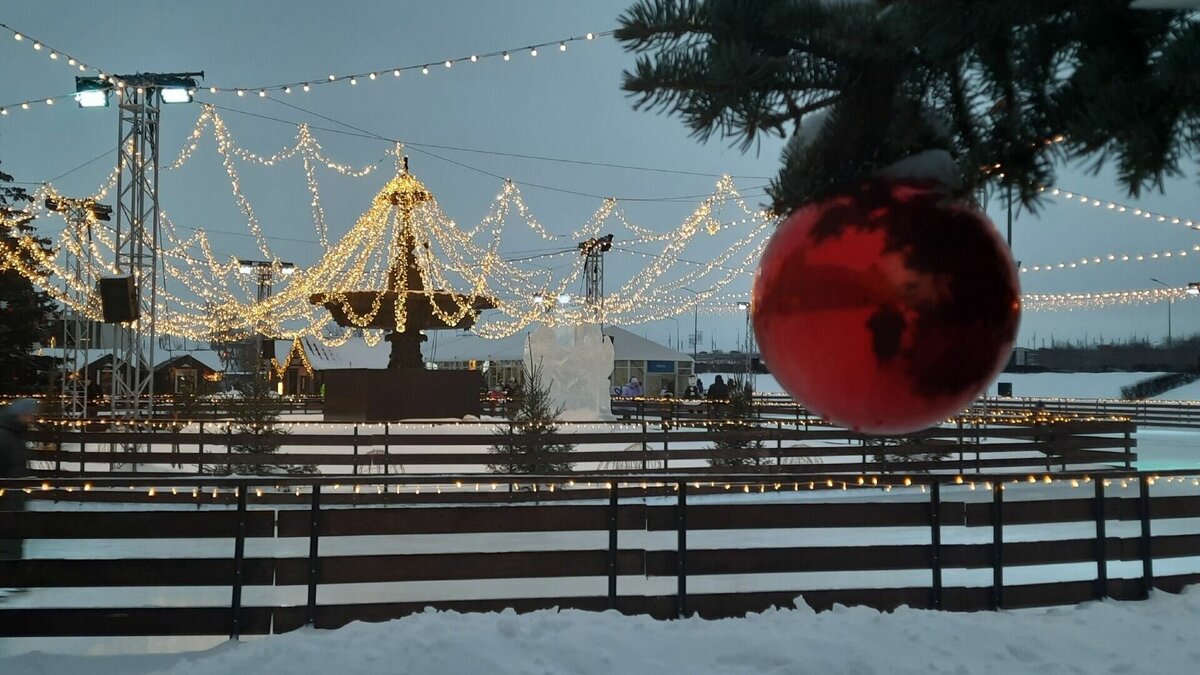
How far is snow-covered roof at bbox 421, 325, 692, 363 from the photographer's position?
41.3 metres

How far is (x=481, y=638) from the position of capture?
198 inches

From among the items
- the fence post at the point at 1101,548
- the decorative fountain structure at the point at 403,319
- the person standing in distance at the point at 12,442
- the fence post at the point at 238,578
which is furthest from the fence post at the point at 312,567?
the decorative fountain structure at the point at 403,319

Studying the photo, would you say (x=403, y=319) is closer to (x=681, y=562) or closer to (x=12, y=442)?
(x=12, y=442)

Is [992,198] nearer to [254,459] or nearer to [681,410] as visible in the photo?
[254,459]

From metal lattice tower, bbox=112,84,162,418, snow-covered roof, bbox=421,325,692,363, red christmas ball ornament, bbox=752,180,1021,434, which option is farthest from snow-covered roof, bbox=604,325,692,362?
red christmas ball ornament, bbox=752,180,1021,434

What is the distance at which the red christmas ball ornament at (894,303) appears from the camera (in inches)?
52.8

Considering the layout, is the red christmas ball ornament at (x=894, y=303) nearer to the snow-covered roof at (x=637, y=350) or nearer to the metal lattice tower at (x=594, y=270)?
the metal lattice tower at (x=594, y=270)

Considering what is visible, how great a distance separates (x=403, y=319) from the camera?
2298cm

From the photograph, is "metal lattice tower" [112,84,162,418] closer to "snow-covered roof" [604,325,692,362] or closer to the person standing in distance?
the person standing in distance

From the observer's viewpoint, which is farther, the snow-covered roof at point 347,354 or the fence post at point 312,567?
the snow-covered roof at point 347,354

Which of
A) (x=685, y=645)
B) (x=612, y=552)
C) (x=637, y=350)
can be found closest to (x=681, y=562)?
(x=612, y=552)

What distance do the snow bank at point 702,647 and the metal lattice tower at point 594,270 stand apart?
71.9ft

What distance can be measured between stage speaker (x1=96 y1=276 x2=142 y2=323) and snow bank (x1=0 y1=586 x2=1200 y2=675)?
11.3 m

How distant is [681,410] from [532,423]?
13252 millimetres
